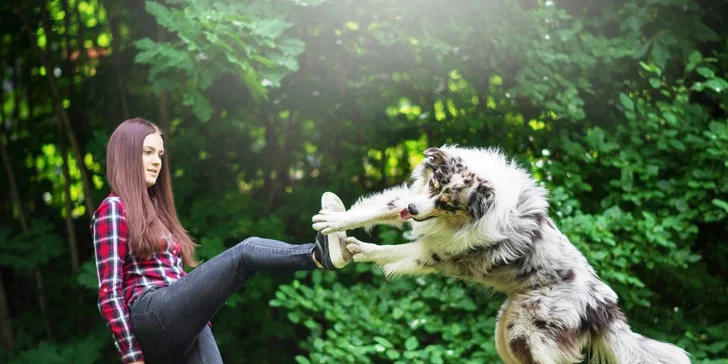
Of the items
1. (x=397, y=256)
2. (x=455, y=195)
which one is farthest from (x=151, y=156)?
(x=455, y=195)

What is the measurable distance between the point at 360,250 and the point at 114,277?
2.81 ft

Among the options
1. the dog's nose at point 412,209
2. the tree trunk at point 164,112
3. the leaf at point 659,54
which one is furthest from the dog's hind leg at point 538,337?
the tree trunk at point 164,112

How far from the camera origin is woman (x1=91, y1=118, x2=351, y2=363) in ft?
7.70

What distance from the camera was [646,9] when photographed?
425 centimetres

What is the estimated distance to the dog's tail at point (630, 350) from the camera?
2404mm

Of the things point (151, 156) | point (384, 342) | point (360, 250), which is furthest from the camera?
point (384, 342)

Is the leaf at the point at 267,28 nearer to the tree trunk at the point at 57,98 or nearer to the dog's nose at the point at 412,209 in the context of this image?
the dog's nose at the point at 412,209

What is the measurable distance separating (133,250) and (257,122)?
312 centimetres

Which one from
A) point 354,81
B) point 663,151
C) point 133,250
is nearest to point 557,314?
point 133,250

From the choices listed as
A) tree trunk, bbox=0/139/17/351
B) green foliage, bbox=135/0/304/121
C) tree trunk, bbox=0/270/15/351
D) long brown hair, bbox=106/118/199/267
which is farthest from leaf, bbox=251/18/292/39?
tree trunk, bbox=0/270/15/351

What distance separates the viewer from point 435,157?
7.82ft

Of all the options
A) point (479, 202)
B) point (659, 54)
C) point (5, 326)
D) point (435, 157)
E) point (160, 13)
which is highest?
point (160, 13)

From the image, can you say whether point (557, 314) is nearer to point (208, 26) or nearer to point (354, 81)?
point (208, 26)

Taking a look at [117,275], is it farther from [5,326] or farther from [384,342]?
[5,326]
